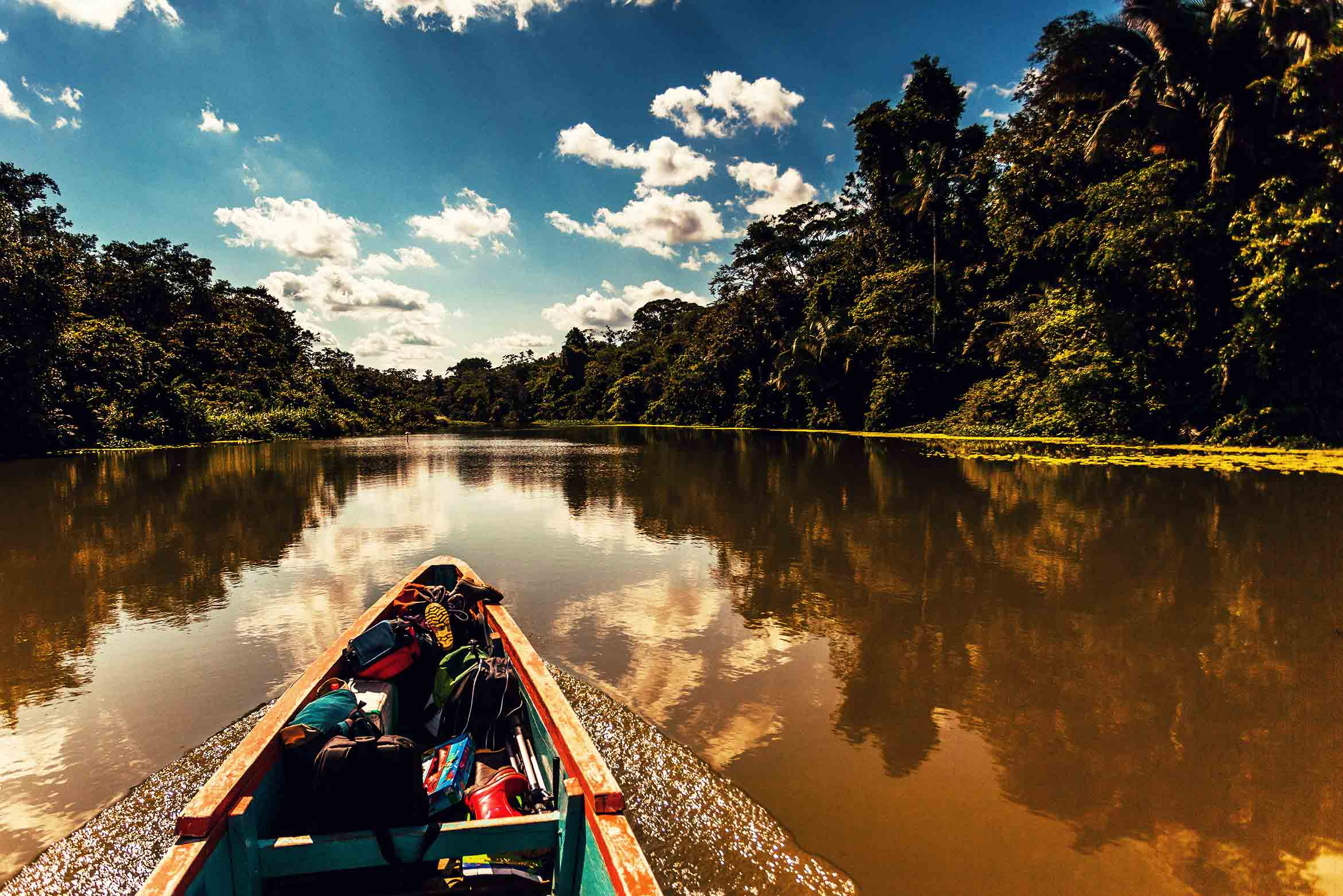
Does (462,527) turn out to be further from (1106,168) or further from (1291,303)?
(1106,168)

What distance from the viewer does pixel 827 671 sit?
4.00 metres

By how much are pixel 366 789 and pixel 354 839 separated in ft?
0.51

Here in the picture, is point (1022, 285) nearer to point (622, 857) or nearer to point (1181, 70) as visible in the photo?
point (1181, 70)

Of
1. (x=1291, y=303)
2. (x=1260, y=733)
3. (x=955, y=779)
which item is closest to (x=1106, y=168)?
(x=1291, y=303)

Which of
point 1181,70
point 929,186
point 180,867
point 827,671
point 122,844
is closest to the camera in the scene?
point 180,867

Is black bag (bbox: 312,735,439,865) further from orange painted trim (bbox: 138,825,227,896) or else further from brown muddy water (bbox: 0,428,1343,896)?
brown muddy water (bbox: 0,428,1343,896)

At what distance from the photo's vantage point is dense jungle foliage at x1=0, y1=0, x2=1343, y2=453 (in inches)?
533

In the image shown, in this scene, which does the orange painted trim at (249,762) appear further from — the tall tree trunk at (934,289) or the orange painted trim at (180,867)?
the tall tree trunk at (934,289)

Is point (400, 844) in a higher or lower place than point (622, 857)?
lower

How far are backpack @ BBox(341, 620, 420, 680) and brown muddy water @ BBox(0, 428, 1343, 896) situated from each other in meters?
0.84

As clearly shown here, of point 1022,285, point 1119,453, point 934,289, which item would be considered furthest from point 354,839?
point 934,289

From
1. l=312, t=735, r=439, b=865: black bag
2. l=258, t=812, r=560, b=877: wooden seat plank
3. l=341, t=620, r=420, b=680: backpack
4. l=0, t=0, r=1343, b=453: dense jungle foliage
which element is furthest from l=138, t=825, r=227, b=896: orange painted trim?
l=0, t=0, r=1343, b=453: dense jungle foliage

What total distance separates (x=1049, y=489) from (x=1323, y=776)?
881 centimetres

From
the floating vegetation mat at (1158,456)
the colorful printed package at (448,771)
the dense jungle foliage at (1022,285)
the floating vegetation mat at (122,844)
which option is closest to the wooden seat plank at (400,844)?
the colorful printed package at (448,771)
